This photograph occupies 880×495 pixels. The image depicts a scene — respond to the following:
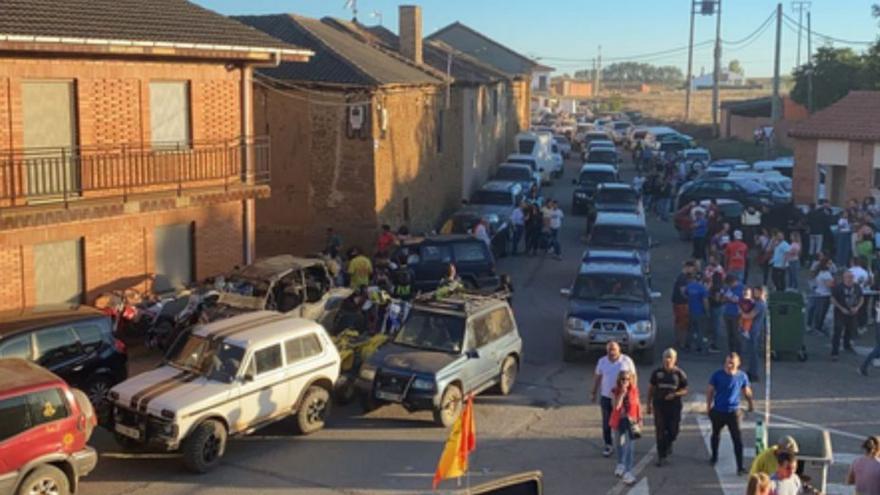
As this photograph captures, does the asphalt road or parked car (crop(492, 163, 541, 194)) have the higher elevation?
parked car (crop(492, 163, 541, 194))

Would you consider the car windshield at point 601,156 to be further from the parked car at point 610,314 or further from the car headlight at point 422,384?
the car headlight at point 422,384

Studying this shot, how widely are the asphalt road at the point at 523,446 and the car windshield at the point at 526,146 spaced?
3341cm

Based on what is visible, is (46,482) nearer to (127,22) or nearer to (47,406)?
(47,406)

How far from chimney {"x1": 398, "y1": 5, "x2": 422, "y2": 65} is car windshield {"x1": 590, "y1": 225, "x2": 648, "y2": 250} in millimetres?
13297

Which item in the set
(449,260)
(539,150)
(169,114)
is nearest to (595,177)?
(539,150)

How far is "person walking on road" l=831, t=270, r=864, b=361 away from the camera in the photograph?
66.2 ft

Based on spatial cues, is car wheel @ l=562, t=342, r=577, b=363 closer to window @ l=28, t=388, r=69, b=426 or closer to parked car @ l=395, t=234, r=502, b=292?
parked car @ l=395, t=234, r=502, b=292

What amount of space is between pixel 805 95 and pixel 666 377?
55154 millimetres

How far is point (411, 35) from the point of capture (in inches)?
1528

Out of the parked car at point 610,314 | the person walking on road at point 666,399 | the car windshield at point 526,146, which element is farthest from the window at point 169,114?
the car windshield at point 526,146

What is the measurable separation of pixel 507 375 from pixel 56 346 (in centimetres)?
706

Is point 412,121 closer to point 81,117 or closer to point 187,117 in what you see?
point 187,117

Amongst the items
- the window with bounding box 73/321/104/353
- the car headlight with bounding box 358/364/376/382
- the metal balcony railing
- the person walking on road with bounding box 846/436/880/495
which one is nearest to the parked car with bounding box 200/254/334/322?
the metal balcony railing

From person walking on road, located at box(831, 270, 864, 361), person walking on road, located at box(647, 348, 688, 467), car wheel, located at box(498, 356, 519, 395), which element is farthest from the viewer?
person walking on road, located at box(831, 270, 864, 361)
